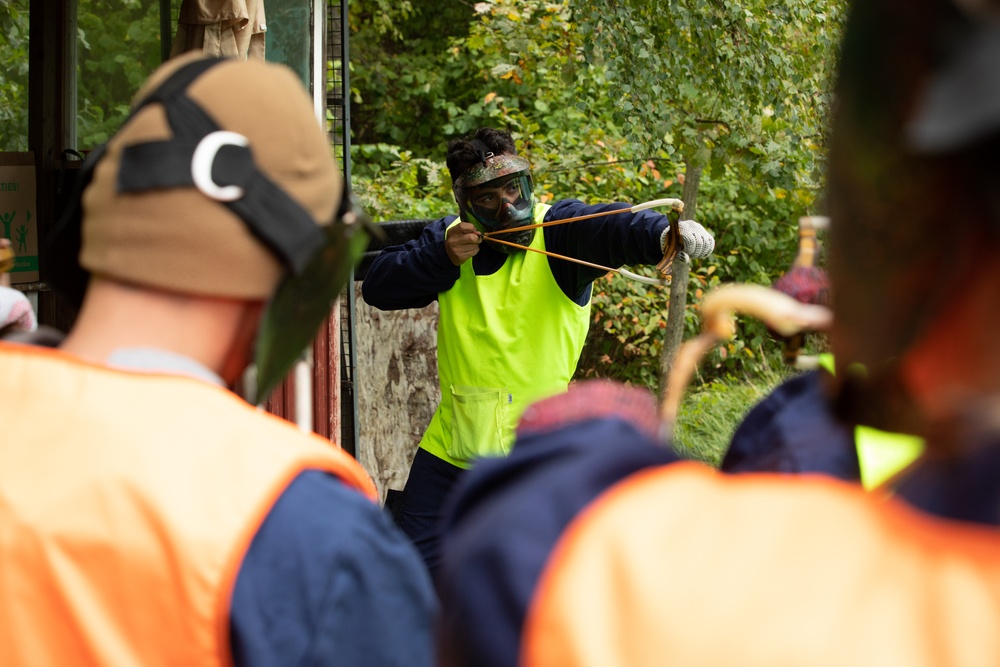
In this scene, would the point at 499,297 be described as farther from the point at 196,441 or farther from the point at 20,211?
the point at 196,441

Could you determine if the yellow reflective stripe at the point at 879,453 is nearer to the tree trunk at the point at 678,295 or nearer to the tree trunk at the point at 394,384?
the tree trunk at the point at 394,384

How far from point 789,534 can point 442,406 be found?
3.67 m

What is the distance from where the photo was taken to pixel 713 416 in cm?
659

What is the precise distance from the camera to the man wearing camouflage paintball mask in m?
4.10

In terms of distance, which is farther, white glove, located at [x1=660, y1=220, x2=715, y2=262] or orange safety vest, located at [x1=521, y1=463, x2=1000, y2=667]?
white glove, located at [x1=660, y1=220, x2=715, y2=262]

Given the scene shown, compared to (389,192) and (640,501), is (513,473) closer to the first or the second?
(640,501)

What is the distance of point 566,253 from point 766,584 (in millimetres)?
3650

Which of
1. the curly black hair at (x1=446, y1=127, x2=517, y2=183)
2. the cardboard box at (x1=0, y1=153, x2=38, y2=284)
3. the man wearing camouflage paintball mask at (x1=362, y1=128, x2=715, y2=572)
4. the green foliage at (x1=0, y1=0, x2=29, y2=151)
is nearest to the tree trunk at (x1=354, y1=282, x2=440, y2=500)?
the man wearing camouflage paintball mask at (x1=362, y1=128, x2=715, y2=572)

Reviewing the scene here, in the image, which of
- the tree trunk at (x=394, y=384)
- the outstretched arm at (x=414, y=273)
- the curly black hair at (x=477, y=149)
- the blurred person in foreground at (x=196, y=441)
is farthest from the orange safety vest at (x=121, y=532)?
the tree trunk at (x=394, y=384)

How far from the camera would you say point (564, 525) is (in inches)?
27.5

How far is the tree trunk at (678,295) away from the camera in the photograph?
6.62 m

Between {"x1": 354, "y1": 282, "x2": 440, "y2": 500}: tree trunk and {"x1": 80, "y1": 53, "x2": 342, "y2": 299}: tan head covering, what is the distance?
14.5 ft

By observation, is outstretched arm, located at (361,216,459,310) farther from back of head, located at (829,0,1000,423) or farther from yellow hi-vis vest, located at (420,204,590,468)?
back of head, located at (829,0,1000,423)

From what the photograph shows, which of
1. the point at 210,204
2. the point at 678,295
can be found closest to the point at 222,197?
the point at 210,204
